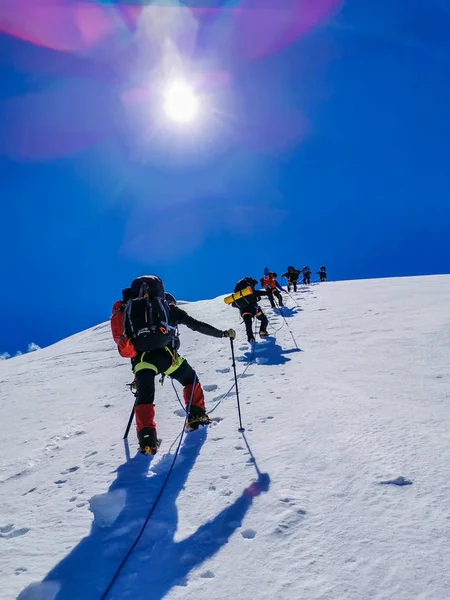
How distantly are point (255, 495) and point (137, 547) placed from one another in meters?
1.09

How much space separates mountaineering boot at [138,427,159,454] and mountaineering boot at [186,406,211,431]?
28.2 inches

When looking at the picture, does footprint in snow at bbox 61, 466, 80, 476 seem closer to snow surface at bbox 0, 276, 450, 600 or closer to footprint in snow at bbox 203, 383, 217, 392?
snow surface at bbox 0, 276, 450, 600

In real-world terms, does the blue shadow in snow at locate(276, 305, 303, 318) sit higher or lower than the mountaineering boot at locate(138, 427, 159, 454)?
higher

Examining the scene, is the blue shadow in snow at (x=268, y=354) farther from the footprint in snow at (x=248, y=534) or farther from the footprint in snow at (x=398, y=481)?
the footprint in snow at (x=248, y=534)

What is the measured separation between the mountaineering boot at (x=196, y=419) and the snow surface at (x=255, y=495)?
0.21 meters

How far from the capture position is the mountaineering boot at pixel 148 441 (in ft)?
14.8

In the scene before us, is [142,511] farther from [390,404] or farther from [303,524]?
[390,404]

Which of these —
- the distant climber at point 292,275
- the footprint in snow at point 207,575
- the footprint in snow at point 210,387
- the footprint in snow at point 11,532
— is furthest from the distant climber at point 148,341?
the distant climber at point 292,275

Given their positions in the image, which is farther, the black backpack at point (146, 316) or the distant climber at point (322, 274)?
the distant climber at point (322, 274)

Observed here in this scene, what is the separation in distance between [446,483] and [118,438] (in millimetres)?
Answer: 4214

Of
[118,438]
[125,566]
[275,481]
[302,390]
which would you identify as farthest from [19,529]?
[302,390]

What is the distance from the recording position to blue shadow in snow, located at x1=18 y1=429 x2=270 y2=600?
249 centimetres

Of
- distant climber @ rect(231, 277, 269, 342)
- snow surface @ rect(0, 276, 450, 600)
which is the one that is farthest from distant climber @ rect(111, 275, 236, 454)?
distant climber @ rect(231, 277, 269, 342)

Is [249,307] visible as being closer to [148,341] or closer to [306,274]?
[148,341]
